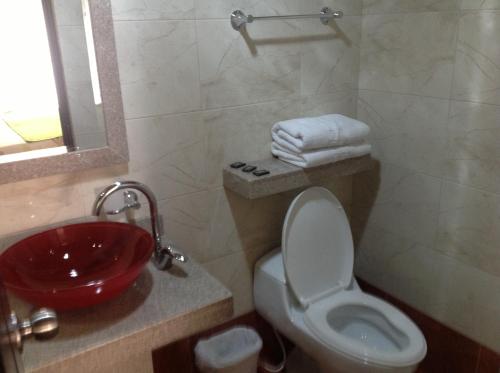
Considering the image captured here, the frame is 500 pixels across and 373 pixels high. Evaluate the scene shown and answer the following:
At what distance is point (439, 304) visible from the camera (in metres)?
1.86

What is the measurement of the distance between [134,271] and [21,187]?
475 millimetres

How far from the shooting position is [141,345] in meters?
1.02

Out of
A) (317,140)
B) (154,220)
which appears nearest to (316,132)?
(317,140)

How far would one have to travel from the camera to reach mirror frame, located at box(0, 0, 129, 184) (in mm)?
1239

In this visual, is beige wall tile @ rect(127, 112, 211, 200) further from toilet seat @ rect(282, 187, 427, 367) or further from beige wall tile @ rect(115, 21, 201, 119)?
toilet seat @ rect(282, 187, 427, 367)

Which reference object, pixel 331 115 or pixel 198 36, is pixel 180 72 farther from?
pixel 331 115

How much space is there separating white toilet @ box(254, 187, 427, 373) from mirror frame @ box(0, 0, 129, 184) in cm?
69

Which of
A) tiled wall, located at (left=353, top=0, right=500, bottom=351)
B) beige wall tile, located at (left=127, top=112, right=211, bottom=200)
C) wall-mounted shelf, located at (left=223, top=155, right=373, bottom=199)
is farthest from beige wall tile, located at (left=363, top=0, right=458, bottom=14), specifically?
beige wall tile, located at (left=127, top=112, right=211, bottom=200)

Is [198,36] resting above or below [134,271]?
above

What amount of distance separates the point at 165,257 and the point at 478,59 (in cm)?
123

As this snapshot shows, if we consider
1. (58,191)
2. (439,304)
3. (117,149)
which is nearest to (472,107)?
(439,304)

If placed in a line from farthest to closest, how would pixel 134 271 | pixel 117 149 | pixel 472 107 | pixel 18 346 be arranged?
pixel 472 107 < pixel 117 149 < pixel 134 271 < pixel 18 346

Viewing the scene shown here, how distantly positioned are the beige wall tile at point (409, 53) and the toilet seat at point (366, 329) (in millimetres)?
849

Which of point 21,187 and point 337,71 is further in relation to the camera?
point 337,71
